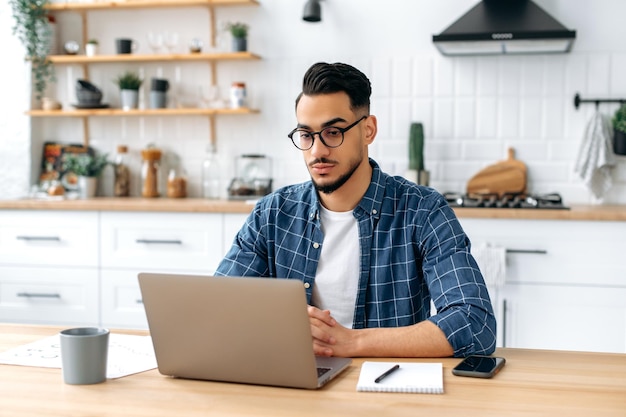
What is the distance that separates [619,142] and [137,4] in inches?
98.8

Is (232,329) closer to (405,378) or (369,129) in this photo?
(405,378)

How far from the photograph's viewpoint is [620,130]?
3.89 metres

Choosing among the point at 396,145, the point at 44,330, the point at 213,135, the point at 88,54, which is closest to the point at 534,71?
the point at 396,145

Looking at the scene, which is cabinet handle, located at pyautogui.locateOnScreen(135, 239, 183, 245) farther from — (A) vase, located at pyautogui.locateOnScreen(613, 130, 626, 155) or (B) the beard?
(A) vase, located at pyautogui.locateOnScreen(613, 130, 626, 155)

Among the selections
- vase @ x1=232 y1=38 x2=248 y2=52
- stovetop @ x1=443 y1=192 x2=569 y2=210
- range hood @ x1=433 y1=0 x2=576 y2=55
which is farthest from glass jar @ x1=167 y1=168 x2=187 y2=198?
range hood @ x1=433 y1=0 x2=576 y2=55

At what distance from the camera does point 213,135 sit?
4434 mm

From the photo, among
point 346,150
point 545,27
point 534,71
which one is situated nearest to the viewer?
point 346,150

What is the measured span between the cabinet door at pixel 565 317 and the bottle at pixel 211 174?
1.69 metres

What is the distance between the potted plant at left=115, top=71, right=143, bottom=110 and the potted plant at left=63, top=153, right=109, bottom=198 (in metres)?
0.33

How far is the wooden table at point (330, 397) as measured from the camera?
4.37 feet

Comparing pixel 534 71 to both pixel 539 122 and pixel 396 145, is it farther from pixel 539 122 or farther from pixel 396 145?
pixel 396 145

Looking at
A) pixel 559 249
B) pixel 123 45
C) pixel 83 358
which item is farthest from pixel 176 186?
pixel 83 358

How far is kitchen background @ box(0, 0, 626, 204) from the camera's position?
404cm

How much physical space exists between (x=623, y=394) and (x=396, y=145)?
2.89 metres
